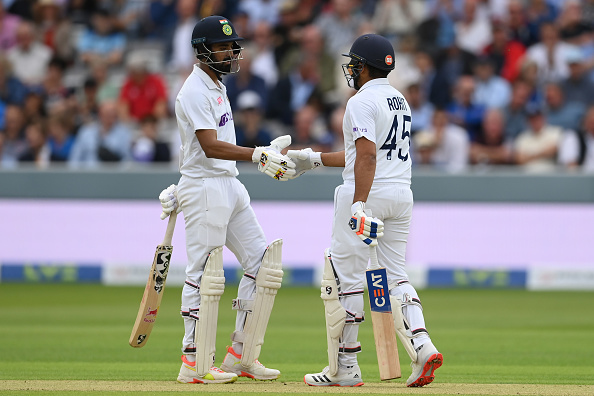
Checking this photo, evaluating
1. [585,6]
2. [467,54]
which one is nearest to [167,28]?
[467,54]

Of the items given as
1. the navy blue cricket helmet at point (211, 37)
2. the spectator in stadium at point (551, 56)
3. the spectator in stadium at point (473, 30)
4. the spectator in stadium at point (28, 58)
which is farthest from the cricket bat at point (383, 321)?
the spectator in stadium at point (28, 58)

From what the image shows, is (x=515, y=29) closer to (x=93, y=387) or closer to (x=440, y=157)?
(x=440, y=157)

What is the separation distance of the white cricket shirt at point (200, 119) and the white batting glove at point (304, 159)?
385 mm

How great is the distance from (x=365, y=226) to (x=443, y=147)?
679 cm

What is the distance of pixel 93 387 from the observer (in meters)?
5.54

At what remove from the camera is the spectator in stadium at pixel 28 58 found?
1442 cm

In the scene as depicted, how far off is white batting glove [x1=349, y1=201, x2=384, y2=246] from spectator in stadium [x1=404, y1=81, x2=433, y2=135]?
6.88 m

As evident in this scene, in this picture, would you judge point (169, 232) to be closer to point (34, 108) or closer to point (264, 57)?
point (264, 57)

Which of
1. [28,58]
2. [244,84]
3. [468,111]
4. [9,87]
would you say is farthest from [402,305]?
[28,58]

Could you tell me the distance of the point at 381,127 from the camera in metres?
5.66

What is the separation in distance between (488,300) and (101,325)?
4.11m

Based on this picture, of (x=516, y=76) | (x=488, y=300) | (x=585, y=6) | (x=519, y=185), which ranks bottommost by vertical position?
(x=488, y=300)

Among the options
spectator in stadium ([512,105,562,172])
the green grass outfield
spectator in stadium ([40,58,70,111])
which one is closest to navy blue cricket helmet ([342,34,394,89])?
the green grass outfield

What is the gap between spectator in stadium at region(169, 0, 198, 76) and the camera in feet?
46.4
